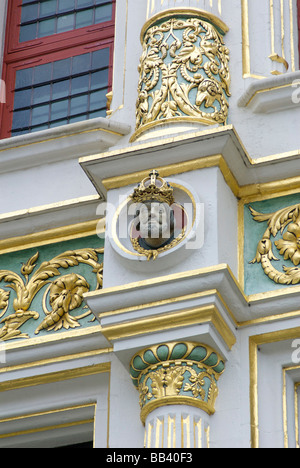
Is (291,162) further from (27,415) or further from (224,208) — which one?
(27,415)

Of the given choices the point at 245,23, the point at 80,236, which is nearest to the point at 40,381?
the point at 80,236

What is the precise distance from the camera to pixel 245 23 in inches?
423

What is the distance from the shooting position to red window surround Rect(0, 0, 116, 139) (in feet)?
38.2

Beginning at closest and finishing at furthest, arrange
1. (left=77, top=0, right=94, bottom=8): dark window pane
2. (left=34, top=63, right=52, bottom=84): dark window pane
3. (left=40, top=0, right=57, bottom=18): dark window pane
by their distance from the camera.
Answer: (left=34, top=63, right=52, bottom=84): dark window pane → (left=77, top=0, right=94, bottom=8): dark window pane → (left=40, top=0, right=57, bottom=18): dark window pane

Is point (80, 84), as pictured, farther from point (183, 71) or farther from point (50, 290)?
point (50, 290)

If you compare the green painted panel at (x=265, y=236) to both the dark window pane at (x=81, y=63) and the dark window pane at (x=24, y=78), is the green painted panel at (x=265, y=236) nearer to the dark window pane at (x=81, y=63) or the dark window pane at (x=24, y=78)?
the dark window pane at (x=81, y=63)

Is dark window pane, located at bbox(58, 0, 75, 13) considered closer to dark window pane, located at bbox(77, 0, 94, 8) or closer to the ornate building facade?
dark window pane, located at bbox(77, 0, 94, 8)

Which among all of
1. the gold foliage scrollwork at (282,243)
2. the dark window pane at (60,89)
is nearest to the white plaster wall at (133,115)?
the gold foliage scrollwork at (282,243)

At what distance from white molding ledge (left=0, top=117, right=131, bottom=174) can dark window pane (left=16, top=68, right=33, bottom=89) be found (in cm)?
114

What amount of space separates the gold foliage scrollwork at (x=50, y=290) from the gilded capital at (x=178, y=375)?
781 millimetres

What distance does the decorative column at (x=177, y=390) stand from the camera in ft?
28.9

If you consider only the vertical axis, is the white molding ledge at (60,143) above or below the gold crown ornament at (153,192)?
above

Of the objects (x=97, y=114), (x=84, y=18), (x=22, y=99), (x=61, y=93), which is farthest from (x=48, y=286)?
(x=84, y=18)

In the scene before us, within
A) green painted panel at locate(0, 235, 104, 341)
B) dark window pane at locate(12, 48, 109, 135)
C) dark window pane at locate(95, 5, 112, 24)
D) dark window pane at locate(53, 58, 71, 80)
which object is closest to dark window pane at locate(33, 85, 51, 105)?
dark window pane at locate(12, 48, 109, 135)
